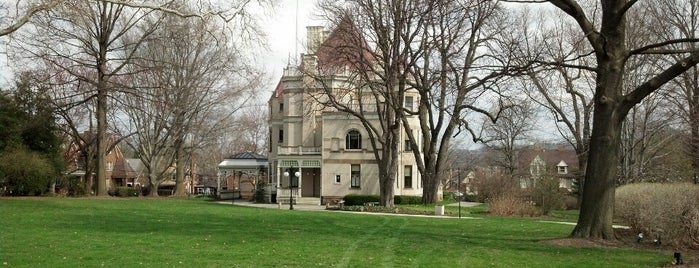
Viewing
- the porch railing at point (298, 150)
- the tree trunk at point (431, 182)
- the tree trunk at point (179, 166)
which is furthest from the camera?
the tree trunk at point (179, 166)

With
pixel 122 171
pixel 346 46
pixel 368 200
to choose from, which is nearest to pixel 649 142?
pixel 368 200

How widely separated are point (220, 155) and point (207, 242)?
78058mm

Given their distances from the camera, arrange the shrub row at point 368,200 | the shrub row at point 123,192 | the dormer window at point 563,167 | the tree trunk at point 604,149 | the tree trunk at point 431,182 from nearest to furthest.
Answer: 1. the tree trunk at point 604,149
2. the tree trunk at point 431,182
3. the shrub row at point 368,200
4. the shrub row at point 123,192
5. the dormer window at point 563,167

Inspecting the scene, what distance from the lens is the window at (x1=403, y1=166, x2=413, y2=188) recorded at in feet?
165

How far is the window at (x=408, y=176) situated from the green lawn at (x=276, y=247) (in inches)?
1217

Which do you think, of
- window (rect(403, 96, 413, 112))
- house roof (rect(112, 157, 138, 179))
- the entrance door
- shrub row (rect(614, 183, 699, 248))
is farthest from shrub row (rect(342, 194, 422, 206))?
house roof (rect(112, 157, 138, 179))

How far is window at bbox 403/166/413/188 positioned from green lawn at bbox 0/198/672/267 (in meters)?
30.9

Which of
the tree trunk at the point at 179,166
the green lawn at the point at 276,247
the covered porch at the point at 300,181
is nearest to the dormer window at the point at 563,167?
the covered porch at the point at 300,181

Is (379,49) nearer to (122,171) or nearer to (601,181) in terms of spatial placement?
(601,181)

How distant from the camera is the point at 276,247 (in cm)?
1311

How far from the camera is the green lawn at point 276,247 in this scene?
10992mm

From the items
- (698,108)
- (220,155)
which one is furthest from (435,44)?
(220,155)

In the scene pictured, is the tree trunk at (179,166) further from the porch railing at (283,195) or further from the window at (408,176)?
the window at (408,176)

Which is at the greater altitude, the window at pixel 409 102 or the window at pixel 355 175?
the window at pixel 409 102
